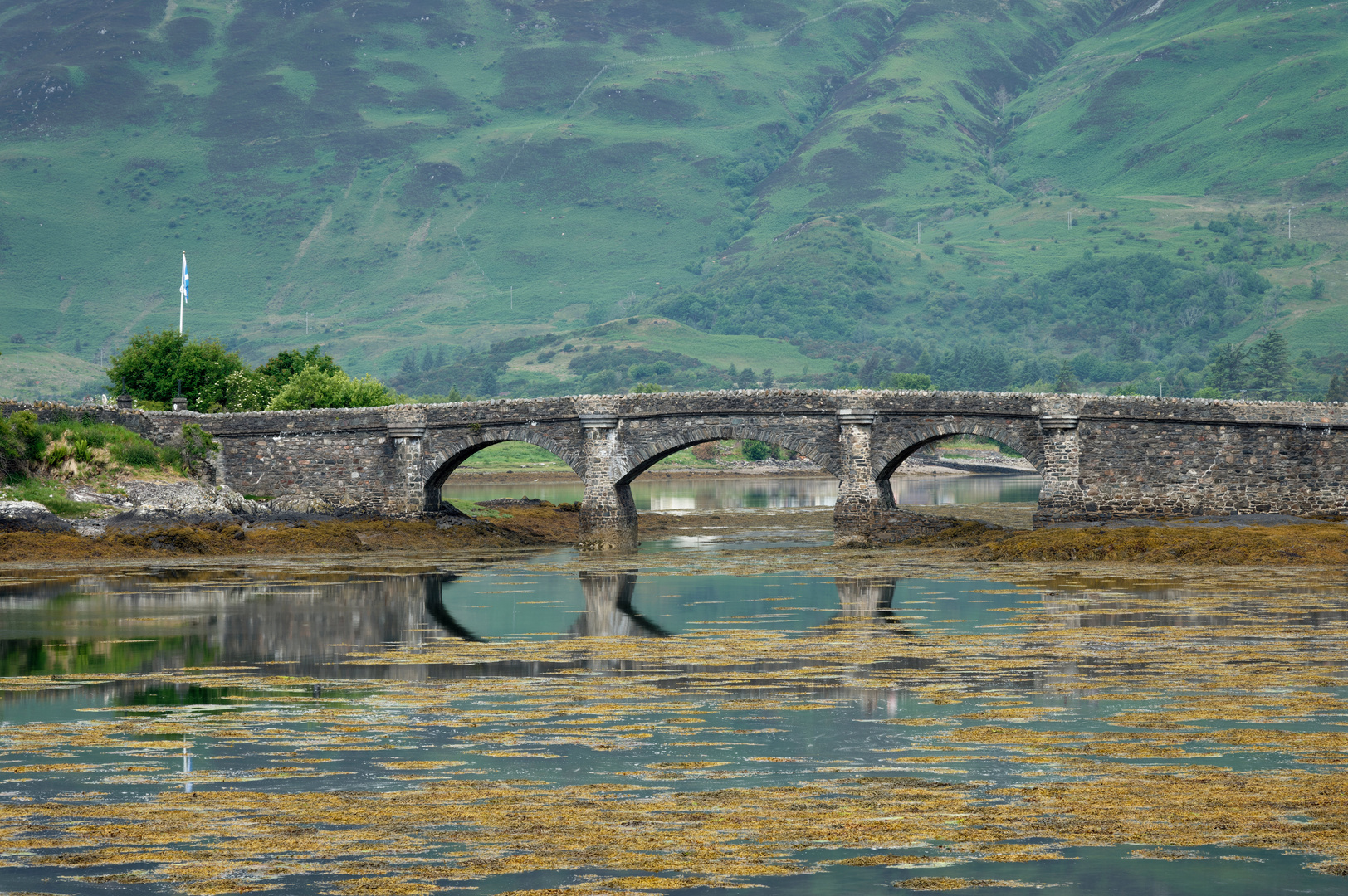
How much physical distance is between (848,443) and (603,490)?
30.6 ft

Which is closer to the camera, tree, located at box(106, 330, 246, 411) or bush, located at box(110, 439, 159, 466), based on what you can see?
bush, located at box(110, 439, 159, 466)

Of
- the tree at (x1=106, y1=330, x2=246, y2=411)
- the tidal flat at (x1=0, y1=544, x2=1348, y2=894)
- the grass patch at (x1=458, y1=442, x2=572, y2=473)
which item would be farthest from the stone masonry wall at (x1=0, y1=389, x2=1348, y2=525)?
the grass patch at (x1=458, y1=442, x2=572, y2=473)

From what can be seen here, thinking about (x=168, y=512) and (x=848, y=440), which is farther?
(x=168, y=512)

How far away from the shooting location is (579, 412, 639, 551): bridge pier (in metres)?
58.7

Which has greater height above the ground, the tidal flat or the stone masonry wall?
the stone masonry wall

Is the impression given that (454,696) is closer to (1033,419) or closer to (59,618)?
(59,618)

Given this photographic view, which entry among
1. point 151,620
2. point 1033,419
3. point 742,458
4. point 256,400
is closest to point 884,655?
point 151,620

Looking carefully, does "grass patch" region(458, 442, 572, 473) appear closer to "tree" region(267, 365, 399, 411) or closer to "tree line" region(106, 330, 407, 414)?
"tree line" region(106, 330, 407, 414)

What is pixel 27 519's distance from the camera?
5300 centimetres

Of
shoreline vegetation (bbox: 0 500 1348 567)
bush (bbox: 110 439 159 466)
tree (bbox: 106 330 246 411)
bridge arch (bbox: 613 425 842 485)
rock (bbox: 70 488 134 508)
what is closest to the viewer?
shoreline vegetation (bbox: 0 500 1348 567)

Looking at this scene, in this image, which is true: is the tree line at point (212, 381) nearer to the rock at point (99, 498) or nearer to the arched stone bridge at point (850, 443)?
the arched stone bridge at point (850, 443)

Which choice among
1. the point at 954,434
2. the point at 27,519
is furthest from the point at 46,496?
the point at 954,434

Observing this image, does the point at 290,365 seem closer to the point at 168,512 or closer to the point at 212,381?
the point at 212,381

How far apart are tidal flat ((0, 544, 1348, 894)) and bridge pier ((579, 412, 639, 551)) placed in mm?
22198
